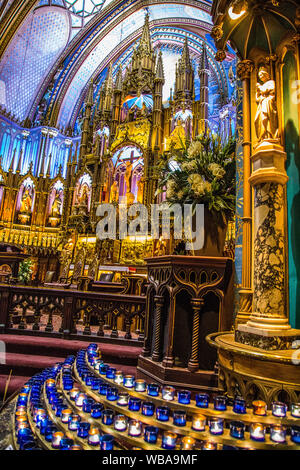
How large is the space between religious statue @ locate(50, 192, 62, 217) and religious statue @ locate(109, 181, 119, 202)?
2.99 meters

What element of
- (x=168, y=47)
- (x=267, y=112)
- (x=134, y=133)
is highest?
(x=168, y=47)

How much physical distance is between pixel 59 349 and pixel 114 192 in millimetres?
8046

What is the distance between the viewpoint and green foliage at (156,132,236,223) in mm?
2920

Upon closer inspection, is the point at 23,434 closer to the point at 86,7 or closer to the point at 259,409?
the point at 259,409

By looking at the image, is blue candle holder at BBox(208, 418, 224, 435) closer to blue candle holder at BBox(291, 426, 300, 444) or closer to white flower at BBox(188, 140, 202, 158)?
blue candle holder at BBox(291, 426, 300, 444)

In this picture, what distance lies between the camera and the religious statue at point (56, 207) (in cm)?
Result: 1279

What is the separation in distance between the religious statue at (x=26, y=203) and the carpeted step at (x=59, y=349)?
9551 millimetres

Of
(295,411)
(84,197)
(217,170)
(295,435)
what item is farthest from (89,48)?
(295,435)

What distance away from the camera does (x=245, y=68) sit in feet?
10.2

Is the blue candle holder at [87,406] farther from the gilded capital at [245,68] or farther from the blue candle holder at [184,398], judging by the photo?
the gilded capital at [245,68]

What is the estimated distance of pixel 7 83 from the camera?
1333cm

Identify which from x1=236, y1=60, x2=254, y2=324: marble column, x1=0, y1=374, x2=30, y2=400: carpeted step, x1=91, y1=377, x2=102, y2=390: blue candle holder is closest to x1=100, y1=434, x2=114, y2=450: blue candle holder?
x1=91, y1=377, x2=102, y2=390: blue candle holder
